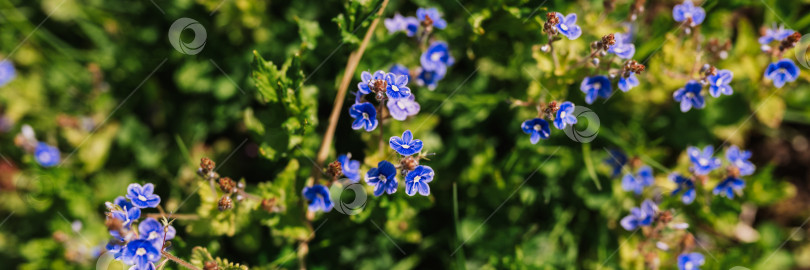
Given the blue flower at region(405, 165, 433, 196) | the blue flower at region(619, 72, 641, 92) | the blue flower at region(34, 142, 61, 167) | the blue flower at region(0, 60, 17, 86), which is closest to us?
the blue flower at region(405, 165, 433, 196)

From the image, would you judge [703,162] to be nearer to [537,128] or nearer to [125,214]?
[537,128]

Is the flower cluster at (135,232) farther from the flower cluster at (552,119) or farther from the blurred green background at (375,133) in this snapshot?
the flower cluster at (552,119)

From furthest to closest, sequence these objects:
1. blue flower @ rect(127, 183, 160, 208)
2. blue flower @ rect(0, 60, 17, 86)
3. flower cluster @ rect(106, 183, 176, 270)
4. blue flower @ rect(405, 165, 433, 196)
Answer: blue flower @ rect(0, 60, 17, 86) < blue flower @ rect(127, 183, 160, 208) < blue flower @ rect(405, 165, 433, 196) < flower cluster @ rect(106, 183, 176, 270)

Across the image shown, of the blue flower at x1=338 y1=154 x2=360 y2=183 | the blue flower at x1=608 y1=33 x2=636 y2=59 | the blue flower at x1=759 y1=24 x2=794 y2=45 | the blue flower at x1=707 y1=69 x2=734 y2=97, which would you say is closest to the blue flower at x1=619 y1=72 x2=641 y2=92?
the blue flower at x1=608 y1=33 x2=636 y2=59

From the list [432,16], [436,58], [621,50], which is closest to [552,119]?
[621,50]

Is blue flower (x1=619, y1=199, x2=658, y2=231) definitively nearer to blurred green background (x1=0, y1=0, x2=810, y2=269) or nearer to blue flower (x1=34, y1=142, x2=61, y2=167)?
blurred green background (x1=0, y1=0, x2=810, y2=269)

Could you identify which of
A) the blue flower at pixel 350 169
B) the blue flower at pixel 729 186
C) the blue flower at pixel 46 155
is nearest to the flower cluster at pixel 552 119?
the blue flower at pixel 350 169
